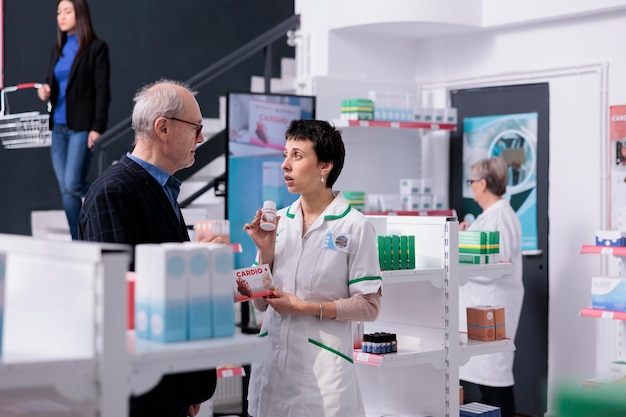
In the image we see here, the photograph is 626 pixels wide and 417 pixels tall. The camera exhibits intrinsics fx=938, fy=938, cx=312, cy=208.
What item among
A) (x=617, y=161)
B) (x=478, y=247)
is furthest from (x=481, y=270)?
(x=617, y=161)

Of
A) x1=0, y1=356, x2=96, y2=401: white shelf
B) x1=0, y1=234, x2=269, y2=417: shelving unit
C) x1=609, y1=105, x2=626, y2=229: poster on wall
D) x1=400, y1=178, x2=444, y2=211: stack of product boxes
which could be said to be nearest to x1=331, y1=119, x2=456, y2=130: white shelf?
x1=400, y1=178, x2=444, y2=211: stack of product boxes

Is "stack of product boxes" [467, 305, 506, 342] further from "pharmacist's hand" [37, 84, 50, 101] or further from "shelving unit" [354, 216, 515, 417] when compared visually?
"pharmacist's hand" [37, 84, 50, 101]

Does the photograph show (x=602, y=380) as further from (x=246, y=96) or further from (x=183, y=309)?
(x=246, y=96)

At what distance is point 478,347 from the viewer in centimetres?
457

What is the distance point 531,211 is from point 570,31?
1.34m

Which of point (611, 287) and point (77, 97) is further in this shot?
point (77, 97)

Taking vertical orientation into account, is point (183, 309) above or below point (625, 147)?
below

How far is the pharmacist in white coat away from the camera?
345cm

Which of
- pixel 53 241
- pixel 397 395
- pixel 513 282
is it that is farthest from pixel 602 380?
pixel 53 241

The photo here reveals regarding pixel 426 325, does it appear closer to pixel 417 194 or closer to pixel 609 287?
pixel 609 287

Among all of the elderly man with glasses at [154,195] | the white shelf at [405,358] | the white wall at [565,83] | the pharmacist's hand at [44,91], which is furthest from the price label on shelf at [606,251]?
the pharmacist's hand at [44,91]

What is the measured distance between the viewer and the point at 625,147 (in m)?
6.39

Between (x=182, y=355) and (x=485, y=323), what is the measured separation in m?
2.53

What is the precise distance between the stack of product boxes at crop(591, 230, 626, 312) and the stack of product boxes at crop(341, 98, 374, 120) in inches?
73.9
